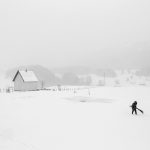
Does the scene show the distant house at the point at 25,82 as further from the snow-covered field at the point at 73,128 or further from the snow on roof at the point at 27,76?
the snow-covered field at the point at 73,128

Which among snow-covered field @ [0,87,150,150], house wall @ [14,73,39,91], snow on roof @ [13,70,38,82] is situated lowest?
snow-covered field @ [0,87,150,150]

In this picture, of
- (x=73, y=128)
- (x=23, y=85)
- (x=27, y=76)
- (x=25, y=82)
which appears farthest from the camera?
(x=27, y=76)

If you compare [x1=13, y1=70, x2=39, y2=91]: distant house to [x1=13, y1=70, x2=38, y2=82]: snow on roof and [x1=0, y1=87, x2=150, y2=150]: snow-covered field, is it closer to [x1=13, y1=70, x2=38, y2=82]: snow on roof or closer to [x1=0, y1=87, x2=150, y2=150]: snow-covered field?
[x1=13, y1=70, x2=38, y2=82]: snow on roof

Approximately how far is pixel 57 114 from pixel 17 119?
4807 millimetres

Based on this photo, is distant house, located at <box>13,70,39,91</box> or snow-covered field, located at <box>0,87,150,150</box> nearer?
snow-covered field, located at <box>0,87,150,150</box>

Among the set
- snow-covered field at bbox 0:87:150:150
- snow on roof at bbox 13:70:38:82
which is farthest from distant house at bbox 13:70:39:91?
snow-covered field at bbox 0:87:150:150

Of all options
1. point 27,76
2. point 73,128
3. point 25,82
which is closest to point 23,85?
point 25,82

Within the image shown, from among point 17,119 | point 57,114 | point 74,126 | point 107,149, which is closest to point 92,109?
point 57,114

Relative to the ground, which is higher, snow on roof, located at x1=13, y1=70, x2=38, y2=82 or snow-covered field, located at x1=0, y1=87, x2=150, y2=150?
snow on roof, located at x1=13, y1=70, x2=38, y2=82

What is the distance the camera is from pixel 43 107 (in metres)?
31.6

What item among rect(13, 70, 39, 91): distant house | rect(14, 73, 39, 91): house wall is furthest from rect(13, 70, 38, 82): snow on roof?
rect(14, 73, 39, 91): house wall

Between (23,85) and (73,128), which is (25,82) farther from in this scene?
(73,128)

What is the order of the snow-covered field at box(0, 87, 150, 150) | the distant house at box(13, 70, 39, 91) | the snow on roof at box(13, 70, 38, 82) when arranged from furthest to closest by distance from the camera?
1. the snow on roof at box(13, 70, 38, 82)
2. the distant house at box(13, 70, 39, 91)
3. the snow-covered field at box(0, 87, 150, 150)

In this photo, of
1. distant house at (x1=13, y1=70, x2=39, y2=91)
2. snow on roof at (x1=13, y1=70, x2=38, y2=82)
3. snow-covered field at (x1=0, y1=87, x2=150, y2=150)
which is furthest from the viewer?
snow on roof at (x1=13, y1=70, x2=38, y2=82)
